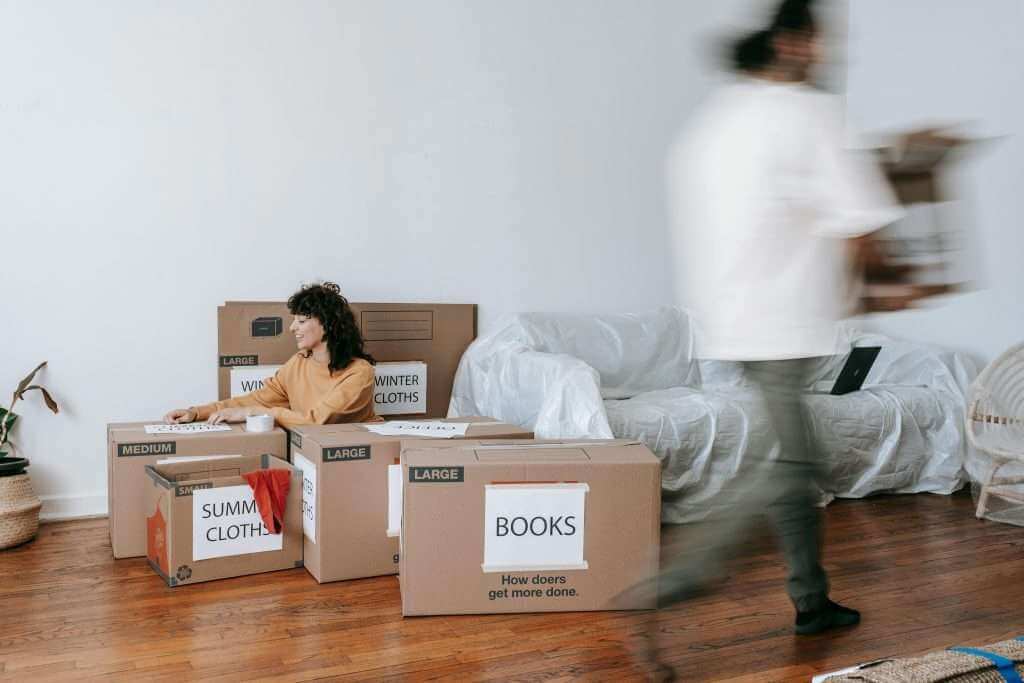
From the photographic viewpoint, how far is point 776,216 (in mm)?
1649

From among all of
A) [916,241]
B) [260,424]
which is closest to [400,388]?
[260,424]

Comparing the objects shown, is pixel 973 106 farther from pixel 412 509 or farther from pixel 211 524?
pixel 211 524

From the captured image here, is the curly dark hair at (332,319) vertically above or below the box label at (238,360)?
above

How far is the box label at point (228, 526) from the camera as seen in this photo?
248cm

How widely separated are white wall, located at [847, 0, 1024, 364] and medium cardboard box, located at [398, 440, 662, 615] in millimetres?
2343

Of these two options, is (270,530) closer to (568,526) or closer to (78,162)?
(568,526)

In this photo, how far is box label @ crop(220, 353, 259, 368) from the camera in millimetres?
3311

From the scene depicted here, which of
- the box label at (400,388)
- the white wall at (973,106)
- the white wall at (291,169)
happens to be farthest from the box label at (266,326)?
the white wall at (973,106)

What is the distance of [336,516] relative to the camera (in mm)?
2514

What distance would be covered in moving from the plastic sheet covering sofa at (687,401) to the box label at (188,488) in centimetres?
111

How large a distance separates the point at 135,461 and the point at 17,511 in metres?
0.44

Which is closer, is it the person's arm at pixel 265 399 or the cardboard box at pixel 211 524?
the cardboard box at pixel 211 524

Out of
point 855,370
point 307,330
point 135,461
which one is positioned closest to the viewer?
point 135,461

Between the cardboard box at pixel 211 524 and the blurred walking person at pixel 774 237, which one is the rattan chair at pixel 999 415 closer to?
the blurred walking person at pixel 774 237
